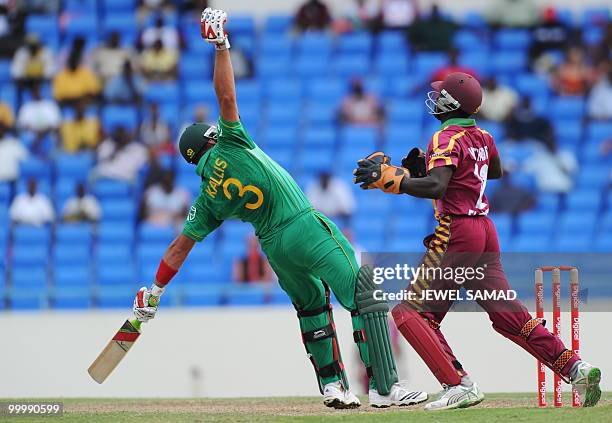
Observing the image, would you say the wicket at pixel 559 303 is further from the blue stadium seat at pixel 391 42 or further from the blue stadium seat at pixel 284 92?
the blue stadium seat at pixel 391 42

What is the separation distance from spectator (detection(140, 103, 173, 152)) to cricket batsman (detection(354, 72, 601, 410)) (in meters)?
9.27

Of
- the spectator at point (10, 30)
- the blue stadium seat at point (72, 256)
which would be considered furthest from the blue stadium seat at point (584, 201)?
the spectator at point (10, 30)

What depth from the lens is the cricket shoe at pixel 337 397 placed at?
876 cm

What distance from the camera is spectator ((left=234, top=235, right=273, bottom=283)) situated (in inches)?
588

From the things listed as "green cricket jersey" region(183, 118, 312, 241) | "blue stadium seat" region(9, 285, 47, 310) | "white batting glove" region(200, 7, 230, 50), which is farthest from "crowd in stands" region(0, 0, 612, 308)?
"white batting glove" region(200, 7, 230, 50)

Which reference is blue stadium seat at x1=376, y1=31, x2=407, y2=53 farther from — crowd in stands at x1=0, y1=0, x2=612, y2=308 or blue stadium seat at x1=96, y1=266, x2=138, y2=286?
blue stadium seat at x1=96, y1=266, x2=138, y2=286

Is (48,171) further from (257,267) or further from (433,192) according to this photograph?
(433,192)

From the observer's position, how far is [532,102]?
58.2 feet

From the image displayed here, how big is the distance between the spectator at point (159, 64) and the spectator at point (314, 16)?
2134 mm

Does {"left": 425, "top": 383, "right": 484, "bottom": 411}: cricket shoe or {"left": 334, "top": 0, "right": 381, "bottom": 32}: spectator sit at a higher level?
{"left": 334, "top": 0, "right": 381, "bottom": 32}: spectator

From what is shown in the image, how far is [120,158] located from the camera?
1703 cm

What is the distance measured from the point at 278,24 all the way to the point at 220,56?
11130mm

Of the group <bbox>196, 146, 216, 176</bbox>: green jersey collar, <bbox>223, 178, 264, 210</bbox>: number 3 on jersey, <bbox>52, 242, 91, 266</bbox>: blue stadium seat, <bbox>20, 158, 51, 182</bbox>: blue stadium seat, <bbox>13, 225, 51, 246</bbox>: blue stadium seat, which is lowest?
<bbox>52, 242, 91, 266</bbox>: blue stadium seat

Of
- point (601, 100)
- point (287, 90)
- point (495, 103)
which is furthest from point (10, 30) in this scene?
point (601, 100)
